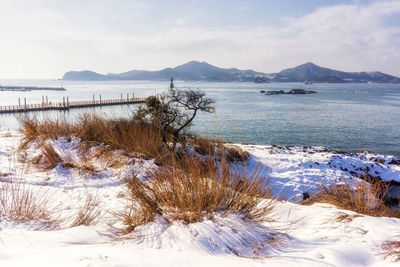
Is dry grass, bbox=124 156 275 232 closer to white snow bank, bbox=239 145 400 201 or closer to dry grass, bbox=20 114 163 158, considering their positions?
dry grass, bbox=20 114 163 158

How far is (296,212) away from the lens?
2.56m

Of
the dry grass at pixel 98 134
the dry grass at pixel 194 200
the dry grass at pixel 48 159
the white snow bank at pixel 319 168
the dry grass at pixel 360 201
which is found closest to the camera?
the dry grass at pixel 194 200

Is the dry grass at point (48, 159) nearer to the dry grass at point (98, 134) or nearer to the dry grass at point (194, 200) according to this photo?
the dry grass at point (98, 134)

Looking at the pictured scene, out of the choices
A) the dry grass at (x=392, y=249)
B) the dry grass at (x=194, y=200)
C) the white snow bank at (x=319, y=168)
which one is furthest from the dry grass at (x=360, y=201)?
the white snow bank at (x=319, y=168)

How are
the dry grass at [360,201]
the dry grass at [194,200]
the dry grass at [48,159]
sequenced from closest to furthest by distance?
the dry grass at [194,200], the dry grass at [360,201], the dry grass at [48,159]

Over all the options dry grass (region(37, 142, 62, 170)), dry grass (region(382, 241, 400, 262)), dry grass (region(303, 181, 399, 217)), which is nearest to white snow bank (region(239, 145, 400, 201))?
dry grass (region(303, 181, 399, 217))

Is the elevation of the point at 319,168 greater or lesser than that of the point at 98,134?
lesser

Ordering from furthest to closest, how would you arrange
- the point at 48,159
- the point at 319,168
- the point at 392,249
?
1. the point at 319,168
2. the point at 48,159
3. the point at 392,249

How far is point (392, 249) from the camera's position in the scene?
163 cm

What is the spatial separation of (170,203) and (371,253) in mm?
1546

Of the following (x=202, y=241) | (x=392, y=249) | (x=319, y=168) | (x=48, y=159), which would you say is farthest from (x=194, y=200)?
(x=319, y=168)

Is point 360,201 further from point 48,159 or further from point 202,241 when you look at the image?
point 48,159

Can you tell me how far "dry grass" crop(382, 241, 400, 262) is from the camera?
1.55 m

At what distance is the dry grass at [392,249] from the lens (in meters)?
1.55
